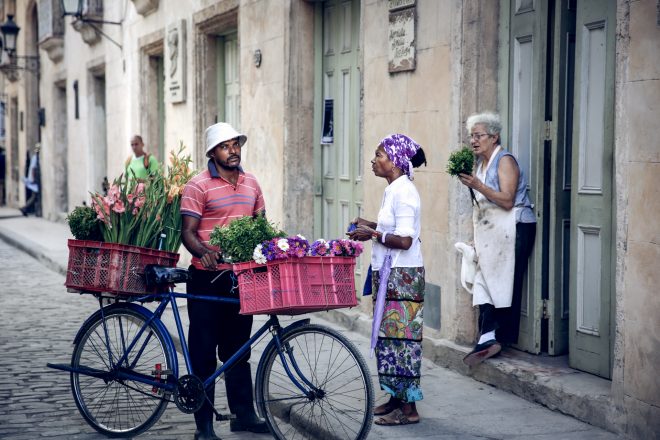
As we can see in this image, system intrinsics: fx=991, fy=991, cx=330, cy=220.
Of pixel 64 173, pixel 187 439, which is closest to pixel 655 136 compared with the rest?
pixel 187 439

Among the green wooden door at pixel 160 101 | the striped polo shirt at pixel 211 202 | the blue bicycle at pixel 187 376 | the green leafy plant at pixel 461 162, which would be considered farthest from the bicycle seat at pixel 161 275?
the green wooden door at pixel 160 101

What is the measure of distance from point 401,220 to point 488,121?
4.54 ft

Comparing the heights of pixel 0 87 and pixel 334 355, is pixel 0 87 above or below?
above

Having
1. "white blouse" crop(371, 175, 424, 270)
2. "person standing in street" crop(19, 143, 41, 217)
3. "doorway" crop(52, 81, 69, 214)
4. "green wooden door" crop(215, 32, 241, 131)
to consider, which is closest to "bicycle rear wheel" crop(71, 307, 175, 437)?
"white blouse" crop(371, 175, 424, 270)

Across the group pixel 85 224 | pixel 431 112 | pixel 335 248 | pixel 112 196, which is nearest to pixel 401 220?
pixel 335 248

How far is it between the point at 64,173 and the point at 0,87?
10.5 metres

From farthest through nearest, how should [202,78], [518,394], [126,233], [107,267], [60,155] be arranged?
[60,155] < [202,78] < [518,394] < [126,233] < [107,267]

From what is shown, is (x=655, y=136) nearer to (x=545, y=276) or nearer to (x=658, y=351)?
Answer: (x=658, y=351)

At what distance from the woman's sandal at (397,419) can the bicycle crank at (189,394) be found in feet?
3.25

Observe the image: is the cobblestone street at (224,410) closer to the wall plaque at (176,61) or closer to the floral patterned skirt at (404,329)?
the floral patterned skirt at (404,329)

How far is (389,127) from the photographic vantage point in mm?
7828

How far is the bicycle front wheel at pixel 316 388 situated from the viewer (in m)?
4.65

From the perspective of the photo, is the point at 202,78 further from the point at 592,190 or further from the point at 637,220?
the point at 637,220

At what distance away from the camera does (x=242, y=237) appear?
464 cm
